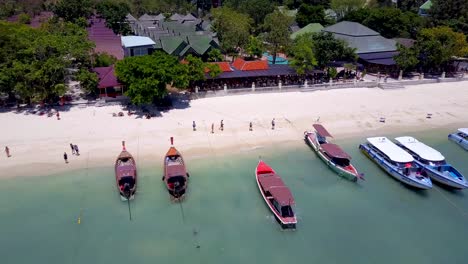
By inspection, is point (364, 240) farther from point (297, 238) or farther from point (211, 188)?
point (211, 188)

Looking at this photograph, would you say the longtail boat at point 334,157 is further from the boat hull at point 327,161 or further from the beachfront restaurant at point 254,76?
the beachfront restaurant at point 254,76

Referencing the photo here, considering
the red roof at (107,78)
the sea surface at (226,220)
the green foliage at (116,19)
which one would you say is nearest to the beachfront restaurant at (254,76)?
the red roof at (107,78)

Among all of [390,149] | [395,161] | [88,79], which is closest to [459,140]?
[390,149]

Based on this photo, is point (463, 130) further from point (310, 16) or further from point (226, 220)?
point (310, 16)

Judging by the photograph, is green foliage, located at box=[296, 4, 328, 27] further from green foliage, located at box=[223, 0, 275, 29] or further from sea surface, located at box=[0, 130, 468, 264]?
sea surface, located at box=[0, 130, 468, 264]

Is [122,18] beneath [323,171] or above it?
above

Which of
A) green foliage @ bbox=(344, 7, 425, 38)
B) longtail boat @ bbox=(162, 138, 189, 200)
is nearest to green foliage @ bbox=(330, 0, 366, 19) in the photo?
green foliage @ bbox=(344, 7, 425, 38)

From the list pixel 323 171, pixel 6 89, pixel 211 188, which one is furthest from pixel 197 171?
pixel 6 89
